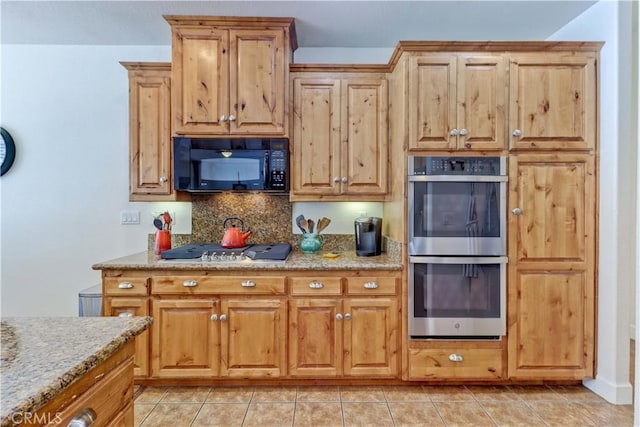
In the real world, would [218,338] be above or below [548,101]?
below

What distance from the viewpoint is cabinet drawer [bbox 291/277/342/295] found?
2277mm

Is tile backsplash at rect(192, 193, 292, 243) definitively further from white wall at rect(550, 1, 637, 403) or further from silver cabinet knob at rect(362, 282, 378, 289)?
white wall at rect(550, 1, 637, 403)

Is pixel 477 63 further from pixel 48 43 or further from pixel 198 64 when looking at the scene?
pixel 48 43

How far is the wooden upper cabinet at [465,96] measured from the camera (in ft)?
7.39

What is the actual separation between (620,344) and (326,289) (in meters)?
1.92

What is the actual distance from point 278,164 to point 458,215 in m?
1.33

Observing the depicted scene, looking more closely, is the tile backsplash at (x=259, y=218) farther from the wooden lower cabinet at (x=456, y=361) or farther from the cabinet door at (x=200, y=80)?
the wooden lower cabinet at (x=456, y=361)

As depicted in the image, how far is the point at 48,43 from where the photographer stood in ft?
9.43

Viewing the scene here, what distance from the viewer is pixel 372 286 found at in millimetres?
2277

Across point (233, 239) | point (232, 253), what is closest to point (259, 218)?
point (233, 239)

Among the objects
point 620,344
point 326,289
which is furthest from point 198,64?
point 620,344

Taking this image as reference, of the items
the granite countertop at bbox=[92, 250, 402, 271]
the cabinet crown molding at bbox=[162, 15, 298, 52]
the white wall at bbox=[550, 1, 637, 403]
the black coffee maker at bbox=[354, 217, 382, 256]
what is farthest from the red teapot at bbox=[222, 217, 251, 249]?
the white wall at bbox=[550, 1, 637, 403]

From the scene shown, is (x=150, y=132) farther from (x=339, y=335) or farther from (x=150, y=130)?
(x=339, y=335)
